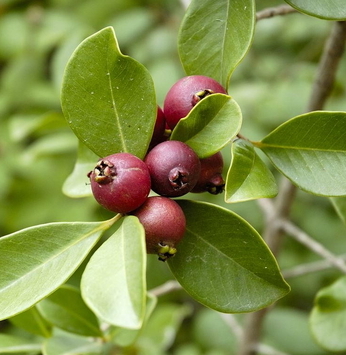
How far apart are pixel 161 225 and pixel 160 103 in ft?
5.57

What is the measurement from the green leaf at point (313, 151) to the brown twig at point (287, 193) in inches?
15.4

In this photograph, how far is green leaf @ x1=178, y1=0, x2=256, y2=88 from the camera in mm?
1078

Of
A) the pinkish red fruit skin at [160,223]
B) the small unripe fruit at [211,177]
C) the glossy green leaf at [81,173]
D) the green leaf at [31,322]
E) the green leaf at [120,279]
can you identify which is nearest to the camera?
the green leaf at [120,279]

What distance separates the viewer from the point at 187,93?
100 cm

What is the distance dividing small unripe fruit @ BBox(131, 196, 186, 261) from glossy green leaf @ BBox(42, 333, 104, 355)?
56cm

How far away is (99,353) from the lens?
57.1 inches

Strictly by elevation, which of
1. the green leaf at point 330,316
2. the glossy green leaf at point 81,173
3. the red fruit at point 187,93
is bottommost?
the green leaf at point 330,316

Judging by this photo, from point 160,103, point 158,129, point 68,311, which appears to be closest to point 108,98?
point 158,129

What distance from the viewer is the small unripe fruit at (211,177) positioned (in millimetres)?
1013

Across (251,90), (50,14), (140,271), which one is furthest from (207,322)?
(140,271)

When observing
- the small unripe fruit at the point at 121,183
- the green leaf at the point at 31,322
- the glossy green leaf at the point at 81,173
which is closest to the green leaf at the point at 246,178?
the small unripe fruit at the point at 121,183

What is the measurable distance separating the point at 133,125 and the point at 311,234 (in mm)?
1918

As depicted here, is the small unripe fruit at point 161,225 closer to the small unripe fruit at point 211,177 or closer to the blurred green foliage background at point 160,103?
the small unripe fruit at point 211,177

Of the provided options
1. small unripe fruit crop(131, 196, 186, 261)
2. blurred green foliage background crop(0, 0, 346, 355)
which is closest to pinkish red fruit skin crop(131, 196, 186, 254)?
small unripe fruit crop(131, 196, 186, 261)
